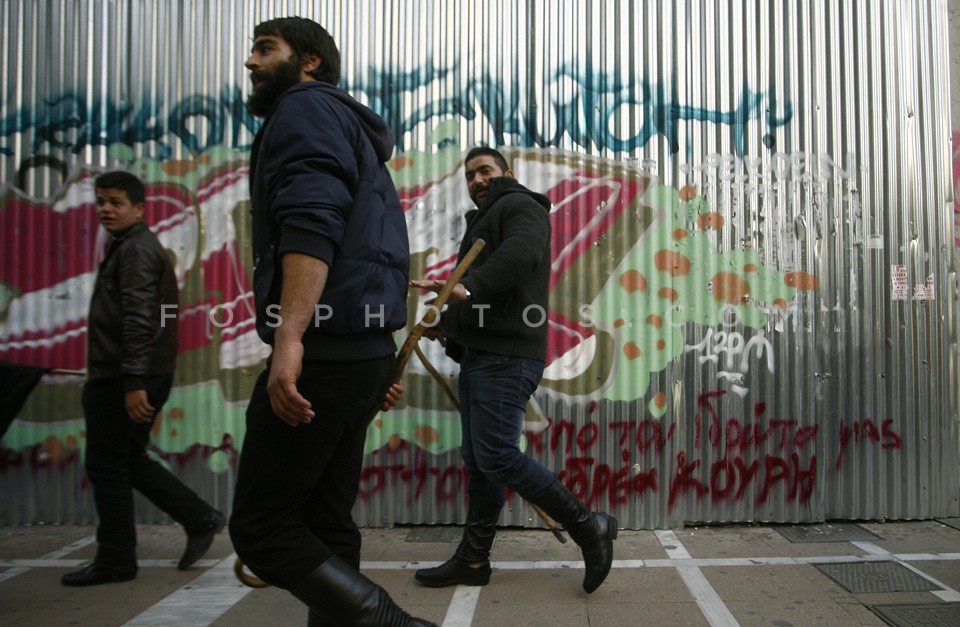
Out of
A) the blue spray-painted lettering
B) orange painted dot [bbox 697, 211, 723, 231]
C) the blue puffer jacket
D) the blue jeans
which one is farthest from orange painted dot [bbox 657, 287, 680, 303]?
the blue puffer jacket

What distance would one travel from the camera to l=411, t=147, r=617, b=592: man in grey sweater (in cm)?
323

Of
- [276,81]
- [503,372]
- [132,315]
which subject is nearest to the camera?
[276,81]

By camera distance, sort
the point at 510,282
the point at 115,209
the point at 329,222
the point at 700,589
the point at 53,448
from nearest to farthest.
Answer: the point at 329,222 < the point at 510,282 < the point at 700,589 < the point at 115,209 < the point at 53,448

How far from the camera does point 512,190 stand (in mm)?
3438

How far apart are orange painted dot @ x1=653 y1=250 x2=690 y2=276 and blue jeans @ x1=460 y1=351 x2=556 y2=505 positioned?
141cm

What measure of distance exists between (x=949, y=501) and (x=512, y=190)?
336cm

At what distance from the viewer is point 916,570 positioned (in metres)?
3.65

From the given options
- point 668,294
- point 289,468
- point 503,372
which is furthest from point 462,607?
point 668,294

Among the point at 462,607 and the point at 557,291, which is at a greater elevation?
the point at 557,291

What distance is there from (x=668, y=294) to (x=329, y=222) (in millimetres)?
2989

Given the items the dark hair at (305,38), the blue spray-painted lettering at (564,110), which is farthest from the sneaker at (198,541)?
the dark hair at (305,38)

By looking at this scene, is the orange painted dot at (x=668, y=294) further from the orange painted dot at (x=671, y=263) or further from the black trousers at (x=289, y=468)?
the black trousers at (x=289, y=468)

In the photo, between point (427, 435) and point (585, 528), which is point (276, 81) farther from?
point (427, 435)

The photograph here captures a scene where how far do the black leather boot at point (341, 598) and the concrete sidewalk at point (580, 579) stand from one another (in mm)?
1185
